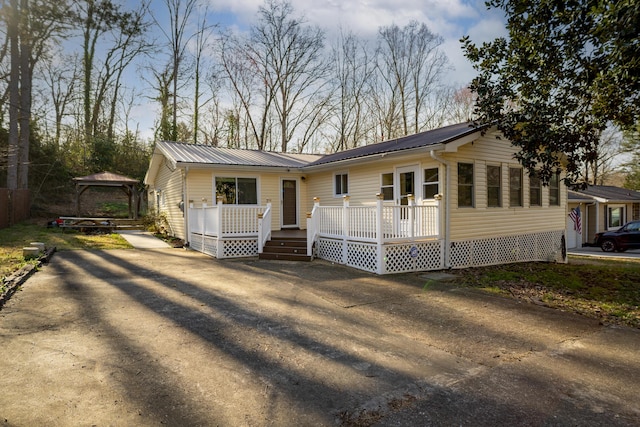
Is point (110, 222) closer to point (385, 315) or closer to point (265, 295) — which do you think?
point (265, 295)

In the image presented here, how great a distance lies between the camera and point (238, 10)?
68.5ft

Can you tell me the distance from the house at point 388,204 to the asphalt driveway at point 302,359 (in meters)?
2.57

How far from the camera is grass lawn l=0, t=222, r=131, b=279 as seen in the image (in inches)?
384

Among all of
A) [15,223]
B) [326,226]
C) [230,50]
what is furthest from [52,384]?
[230,50]

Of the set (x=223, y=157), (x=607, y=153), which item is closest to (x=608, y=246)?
(x=223, y=157)

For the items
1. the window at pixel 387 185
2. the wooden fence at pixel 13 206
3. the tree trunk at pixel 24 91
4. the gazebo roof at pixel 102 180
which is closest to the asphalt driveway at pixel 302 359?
the window at pixel 387 185

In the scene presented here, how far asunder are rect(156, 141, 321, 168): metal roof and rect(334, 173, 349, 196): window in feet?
5.90

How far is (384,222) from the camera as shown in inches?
361

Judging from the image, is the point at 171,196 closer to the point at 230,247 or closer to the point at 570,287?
the point at 230,247

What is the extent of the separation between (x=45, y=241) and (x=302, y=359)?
1347cm

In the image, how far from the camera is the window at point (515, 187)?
1183 centimetres

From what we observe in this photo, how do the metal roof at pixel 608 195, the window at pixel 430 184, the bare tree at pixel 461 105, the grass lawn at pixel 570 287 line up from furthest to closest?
the bare tree at pixel 461 105 < the metal roof at pixel 608 195 < the window at pixel 430 184 < the grass lawn at pixel 570 287

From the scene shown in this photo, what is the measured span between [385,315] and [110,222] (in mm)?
16141

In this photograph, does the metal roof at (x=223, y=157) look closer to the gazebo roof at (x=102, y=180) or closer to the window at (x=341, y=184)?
the window at (x=341, y=184)
